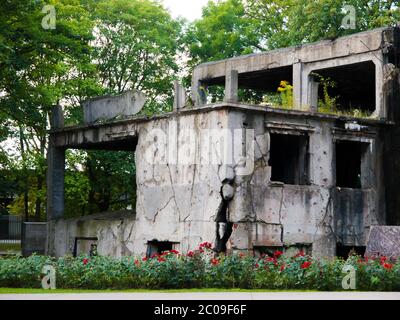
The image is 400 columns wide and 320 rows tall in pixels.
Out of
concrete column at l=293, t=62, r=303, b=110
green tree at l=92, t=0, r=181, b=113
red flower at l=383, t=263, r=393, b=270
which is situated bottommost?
red flower at l=383, t=263, r=393, b=270

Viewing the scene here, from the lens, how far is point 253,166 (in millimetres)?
21000

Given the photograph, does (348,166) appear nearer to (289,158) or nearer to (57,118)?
(289,158)

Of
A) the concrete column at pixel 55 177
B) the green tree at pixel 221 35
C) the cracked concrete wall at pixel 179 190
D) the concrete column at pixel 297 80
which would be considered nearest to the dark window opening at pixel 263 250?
the cracked concrete wall at pixel 179 190

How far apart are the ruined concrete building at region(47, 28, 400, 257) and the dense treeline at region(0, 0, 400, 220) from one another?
4.35 metres

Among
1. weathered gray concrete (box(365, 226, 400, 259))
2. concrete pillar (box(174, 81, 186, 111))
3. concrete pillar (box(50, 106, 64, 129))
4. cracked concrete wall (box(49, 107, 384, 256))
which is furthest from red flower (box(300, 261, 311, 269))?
concrete pillar (box(50, 106, 64, 129))

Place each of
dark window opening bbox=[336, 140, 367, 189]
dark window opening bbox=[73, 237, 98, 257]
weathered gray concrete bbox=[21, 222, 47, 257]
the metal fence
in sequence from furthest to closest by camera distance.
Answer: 1. the metal fence
2. weathered gray concrete bbox=[21, 222, 47, 257]
3. dark window opening bbox=[336, 140, 367, 189]
4. dark window opening bbox=[73, 237, 98, 257]

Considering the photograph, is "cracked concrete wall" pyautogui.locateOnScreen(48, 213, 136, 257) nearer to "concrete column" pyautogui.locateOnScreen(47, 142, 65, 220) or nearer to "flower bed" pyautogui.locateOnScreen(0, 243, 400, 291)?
"concrete column" pyautogui.locateOnScreen(47, 142, 65, 220)

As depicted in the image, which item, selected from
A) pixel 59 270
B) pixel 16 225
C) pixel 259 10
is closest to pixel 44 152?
pixel 16 225

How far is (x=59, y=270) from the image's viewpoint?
1662 cm

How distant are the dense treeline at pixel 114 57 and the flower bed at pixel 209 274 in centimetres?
1262

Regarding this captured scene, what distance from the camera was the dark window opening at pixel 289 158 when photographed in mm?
22531

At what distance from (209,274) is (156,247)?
21.9 ft

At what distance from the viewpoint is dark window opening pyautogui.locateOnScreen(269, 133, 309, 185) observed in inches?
887

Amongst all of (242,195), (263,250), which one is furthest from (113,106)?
(263,250)
